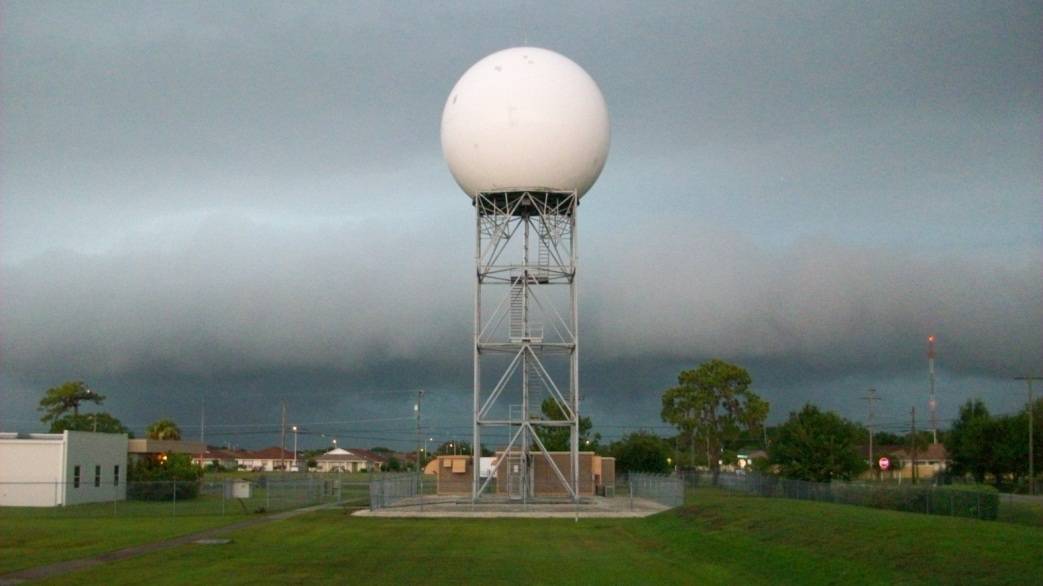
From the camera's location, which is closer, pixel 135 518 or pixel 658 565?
pixel 658 565

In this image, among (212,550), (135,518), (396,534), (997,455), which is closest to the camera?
(212,550)

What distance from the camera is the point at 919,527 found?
24.9 m

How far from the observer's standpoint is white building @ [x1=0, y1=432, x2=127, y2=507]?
49781mm

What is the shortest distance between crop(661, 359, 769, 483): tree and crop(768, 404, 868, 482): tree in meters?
31.0

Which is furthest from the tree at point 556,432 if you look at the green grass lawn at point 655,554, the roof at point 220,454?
the roof at point 220,454

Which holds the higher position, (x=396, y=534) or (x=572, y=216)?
(x=572, y=216)

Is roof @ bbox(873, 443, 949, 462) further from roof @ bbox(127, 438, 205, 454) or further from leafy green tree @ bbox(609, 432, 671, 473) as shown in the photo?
roof @ bbox(127, 438, 205, 454)

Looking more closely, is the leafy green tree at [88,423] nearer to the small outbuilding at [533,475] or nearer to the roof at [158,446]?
the roof at [158,446]

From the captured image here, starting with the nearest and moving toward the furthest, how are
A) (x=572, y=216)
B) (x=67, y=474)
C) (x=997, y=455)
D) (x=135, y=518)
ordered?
(x=135, y=518) → (x=572, y=216) → (x=67, y=474) → (x=997, y=455)

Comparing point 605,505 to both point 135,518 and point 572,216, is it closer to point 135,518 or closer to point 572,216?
point 572,216

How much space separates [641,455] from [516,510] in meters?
45.6

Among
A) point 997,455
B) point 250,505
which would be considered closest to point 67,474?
point 250,505

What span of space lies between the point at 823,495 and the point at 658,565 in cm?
2230

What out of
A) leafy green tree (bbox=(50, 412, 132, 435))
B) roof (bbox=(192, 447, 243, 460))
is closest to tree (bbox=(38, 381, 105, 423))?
leafy green tree (bbox=(50, 412, 132, 435))
